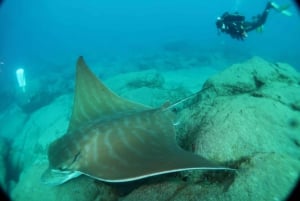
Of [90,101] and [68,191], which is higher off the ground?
[90,101]

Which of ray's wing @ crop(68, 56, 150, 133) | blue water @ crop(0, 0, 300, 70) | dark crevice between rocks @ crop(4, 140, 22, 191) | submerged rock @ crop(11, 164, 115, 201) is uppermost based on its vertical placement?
ray's wing @ crop(68, 56, 150, 133)

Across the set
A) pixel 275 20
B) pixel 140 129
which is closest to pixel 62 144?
pixel 140 129

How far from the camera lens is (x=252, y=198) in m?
2.81

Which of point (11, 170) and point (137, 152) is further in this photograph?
point (11, 170)

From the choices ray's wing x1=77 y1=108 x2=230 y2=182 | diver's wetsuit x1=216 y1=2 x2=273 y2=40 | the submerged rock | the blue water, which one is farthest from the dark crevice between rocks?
the blue water

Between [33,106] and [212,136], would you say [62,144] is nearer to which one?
[212,136]

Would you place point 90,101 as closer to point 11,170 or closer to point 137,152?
point 137,152

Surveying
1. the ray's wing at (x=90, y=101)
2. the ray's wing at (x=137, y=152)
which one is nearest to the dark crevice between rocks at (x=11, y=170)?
the ray's wing at (x=90, y=101)

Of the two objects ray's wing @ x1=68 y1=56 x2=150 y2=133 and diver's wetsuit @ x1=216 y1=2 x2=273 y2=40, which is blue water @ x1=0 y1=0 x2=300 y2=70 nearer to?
diver's wetsuit @ x1=216 y1=2 x2=273 y2=40

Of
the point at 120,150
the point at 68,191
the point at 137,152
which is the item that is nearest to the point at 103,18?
the point at 68,191

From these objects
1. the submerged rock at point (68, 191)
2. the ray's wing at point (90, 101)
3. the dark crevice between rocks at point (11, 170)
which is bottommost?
the dark crevice between rocks at point (11, 170)

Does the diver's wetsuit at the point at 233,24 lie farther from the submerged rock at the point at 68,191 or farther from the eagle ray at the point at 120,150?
the submerged rock at the point at 68,191

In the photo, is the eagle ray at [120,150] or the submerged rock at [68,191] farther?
the submerged rock at [68,191]

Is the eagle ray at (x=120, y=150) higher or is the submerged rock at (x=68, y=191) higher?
the eagle ray at (x=120, y=150)
